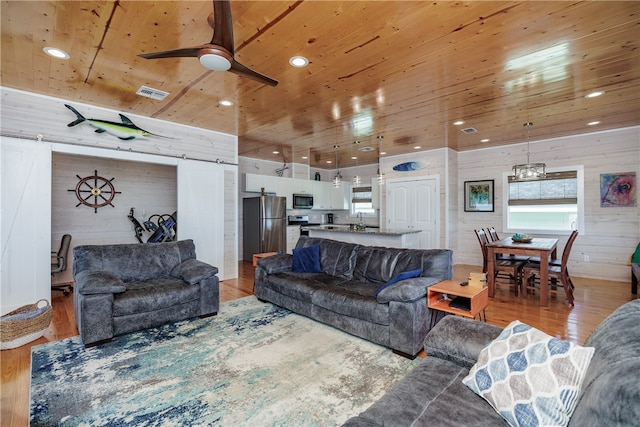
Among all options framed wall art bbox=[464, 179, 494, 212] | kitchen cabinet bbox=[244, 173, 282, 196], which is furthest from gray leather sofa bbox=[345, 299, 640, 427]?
kitchen cabinet bbox=[244, 173, 282, 196]

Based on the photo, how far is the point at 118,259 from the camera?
11.5ft

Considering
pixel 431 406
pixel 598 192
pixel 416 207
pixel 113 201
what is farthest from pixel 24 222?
pixel 598 192

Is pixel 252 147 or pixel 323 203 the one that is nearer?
pixel 252 147

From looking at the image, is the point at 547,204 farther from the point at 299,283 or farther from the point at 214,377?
the point at 214,377

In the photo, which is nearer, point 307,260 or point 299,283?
point 299,283

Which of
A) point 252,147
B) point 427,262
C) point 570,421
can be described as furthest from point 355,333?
point 252,147

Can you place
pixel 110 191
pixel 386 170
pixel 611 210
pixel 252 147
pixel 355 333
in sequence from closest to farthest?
1. pixel 355 333
2. pixel 611 210
3. pixel 110 191
4. pixel 252 147
5. pixel 386 170

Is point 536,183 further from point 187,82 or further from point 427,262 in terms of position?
point 187,82

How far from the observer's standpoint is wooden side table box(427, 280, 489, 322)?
8.10 feet

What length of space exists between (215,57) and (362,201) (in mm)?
7279

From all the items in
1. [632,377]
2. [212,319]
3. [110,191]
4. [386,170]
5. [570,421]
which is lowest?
[212,319]

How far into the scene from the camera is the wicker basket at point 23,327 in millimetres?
2676

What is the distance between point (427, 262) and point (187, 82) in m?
3.19

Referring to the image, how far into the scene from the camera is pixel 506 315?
3.56 metres
